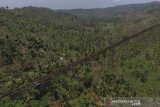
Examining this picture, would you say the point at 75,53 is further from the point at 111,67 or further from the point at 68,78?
the point at 68,78

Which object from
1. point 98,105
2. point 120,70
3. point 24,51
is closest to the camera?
point 98,105

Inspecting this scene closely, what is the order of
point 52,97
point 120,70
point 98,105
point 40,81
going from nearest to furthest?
point 98,105 → point 52,97 → point 40,81 → point 120,70

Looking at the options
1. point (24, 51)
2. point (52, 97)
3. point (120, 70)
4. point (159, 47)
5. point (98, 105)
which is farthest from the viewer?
point (159, 47)

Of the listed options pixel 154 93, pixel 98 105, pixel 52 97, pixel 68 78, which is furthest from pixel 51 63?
pixel 98 105

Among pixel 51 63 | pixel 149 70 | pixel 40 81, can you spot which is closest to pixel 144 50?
pixel 149 70

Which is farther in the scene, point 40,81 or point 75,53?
point 75,53

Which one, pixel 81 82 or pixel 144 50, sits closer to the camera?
pixel 81 82

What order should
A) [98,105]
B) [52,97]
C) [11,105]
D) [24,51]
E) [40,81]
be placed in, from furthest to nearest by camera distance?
1. [24,51]
2. [40,81]
3. [52,97]
4. [11,105]
5. [98,105]

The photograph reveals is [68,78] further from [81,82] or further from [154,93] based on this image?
[154,93]
